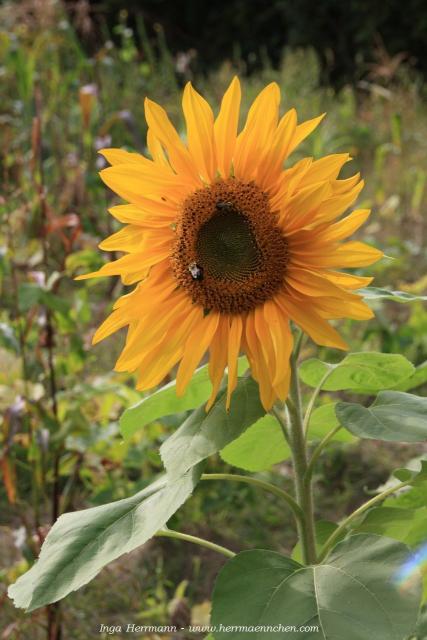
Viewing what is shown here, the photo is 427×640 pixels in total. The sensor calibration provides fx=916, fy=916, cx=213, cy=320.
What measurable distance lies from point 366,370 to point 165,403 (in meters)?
0.32

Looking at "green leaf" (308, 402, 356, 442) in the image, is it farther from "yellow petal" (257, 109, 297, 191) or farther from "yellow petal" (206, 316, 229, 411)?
"yellow petal" (257, 109, 297, 191)

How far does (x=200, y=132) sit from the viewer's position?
1.31m

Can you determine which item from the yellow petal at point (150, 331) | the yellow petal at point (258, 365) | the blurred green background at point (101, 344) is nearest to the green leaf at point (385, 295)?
the blurred green background at point (101, 344)

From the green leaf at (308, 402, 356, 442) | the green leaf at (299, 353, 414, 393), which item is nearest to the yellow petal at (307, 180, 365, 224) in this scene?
the green leaf at (299, 353, 414, 393)

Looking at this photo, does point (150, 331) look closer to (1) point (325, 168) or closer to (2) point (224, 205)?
(2) point (224, 205)

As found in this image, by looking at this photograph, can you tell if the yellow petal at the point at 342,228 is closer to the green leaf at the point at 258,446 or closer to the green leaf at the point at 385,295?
the green leaf at the point at 385,295

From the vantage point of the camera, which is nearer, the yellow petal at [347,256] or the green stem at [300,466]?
the yellow petal at [347,256]

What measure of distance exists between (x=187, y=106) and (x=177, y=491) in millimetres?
545

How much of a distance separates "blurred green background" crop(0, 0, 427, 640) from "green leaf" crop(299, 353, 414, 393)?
15cm

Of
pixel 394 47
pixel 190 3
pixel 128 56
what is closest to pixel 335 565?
pixel 128 56

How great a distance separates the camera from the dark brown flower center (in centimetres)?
130

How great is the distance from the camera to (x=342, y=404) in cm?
128

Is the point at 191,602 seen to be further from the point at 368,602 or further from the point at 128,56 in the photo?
the point at 128,56

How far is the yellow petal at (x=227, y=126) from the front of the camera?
1.29 m
